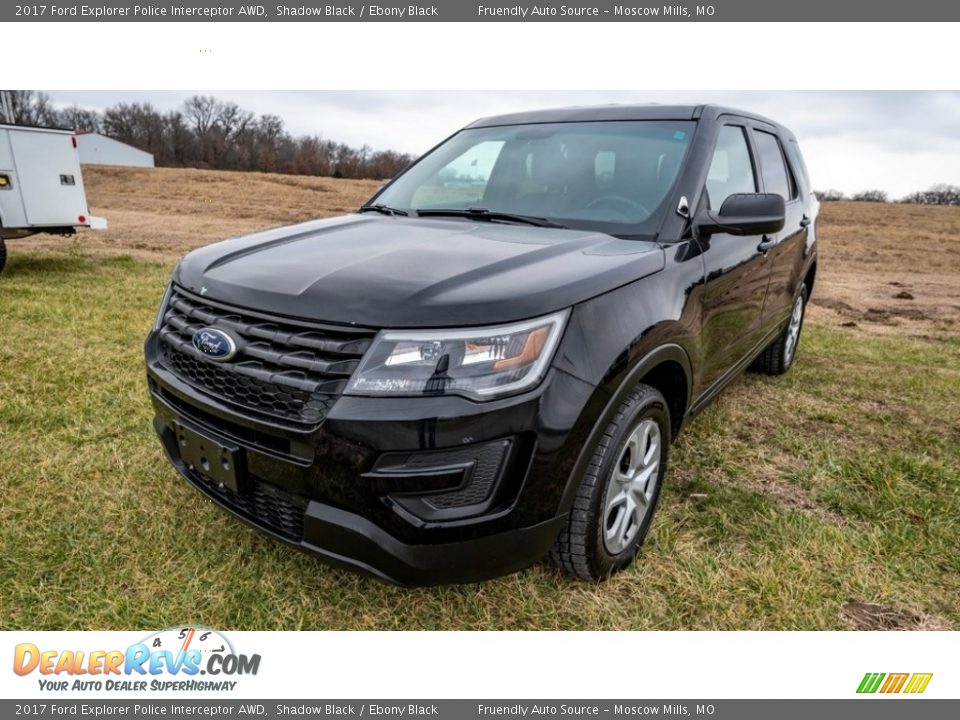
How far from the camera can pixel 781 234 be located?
382 cm

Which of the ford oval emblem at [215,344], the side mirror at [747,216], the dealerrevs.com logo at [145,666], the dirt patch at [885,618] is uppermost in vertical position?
the side mirror at [747,216]

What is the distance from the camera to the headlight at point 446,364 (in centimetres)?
176

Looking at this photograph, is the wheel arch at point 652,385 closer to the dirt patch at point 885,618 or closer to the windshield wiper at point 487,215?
the windshield wiper at point 487,215

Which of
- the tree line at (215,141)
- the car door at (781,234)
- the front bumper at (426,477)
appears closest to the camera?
the front bumper at (426,477)

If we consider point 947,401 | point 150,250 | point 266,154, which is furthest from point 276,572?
point 266,154

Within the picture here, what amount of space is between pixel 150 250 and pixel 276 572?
35.6ft

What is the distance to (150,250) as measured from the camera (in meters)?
11.5

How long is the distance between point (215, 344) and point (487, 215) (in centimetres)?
133

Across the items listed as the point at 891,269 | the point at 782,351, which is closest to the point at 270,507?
the point at 782,351

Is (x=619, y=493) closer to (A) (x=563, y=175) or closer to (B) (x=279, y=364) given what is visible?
(B) (x=279, y=364)

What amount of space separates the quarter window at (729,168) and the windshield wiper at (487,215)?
0.78 m

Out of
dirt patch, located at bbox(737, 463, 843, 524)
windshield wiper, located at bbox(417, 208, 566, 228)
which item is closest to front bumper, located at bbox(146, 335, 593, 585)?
windshield wiper, located at bbox(417, 208, 566, 228)

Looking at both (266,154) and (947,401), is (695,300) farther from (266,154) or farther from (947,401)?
(266,154)

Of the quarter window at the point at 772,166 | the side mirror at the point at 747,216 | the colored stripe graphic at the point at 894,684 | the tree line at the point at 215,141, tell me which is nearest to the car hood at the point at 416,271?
the side mirror at the point at 747,216
